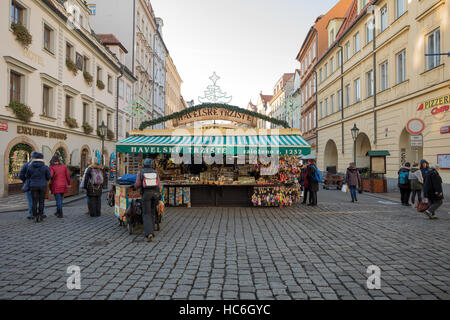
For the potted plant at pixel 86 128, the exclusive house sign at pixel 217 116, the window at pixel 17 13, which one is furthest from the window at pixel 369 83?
the window at pixel 17 13

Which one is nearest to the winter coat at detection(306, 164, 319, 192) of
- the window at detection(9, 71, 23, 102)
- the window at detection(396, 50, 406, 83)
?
the window at detection(396, 50, 406, 83)

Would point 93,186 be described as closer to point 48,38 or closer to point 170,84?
point 48,38

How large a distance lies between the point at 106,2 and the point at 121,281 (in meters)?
36.1

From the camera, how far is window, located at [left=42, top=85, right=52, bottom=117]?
17641mm

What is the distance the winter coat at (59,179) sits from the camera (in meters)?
9.17

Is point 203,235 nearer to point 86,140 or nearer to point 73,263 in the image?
point 73,263

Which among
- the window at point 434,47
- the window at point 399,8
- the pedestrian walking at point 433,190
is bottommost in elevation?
the pedestrian walking at point 433,190

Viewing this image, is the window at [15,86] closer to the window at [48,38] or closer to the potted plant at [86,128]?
the window at [48,38]

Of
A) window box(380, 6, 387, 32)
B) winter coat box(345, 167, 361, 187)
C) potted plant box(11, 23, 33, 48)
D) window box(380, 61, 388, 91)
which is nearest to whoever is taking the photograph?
winter coat box(345, 167, 361, 187)

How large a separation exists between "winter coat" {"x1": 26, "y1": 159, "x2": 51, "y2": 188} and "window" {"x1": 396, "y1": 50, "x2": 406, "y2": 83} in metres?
17.7

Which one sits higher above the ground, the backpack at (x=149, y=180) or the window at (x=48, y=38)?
the window at (x=48, y=38)

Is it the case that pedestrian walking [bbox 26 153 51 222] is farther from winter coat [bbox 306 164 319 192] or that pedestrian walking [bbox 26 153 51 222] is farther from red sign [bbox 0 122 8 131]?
winter coat [bbox 306 164 319 192]

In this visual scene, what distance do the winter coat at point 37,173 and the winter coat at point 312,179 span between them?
8673mm
